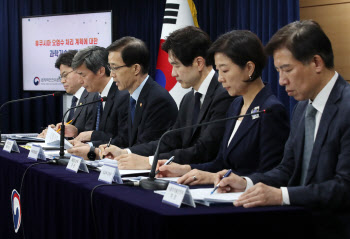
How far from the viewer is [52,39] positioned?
6.60 metres

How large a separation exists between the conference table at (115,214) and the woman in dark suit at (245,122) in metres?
0.38

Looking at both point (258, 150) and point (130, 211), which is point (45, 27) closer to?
point (258, 150)

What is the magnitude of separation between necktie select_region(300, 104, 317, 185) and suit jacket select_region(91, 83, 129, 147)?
1.99 meters

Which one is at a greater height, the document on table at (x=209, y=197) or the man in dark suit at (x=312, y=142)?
the man in dark suit at (x=312, y=142)

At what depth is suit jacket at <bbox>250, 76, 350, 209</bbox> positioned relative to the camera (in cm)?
187

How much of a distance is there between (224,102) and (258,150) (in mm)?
514

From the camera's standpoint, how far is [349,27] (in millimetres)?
4867

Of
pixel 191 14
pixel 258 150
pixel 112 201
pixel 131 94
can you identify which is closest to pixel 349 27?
pixel 191 14

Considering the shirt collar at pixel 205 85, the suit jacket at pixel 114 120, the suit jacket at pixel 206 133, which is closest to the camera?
the suit jacket at pixel 206 133

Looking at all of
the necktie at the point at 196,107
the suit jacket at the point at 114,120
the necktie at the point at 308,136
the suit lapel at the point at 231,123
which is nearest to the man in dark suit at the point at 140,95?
the suit jacket at the point at 114,120

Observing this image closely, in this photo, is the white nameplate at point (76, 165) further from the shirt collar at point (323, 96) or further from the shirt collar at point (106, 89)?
the shirt collar at point (106, 89)

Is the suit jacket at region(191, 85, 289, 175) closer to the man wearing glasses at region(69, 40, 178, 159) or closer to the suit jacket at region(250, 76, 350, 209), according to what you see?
the suit jacket at region(250, 76, 350, 209)

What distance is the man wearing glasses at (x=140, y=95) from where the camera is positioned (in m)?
3.63

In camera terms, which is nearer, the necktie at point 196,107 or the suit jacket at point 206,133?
the suit jacket at point 206,133
